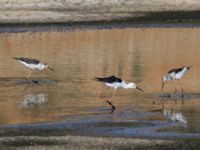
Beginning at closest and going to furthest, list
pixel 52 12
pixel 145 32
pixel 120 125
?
pixel 120 125
pixel 145 32
pixel 52 12

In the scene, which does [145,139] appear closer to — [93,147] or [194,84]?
[93,147]

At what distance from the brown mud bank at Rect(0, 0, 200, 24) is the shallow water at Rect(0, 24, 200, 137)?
2.09 metres

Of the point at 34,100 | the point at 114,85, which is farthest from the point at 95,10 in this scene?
the point at 34,100

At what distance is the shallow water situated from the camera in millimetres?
17062

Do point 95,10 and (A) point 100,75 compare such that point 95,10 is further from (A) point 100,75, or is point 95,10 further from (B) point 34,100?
(B) point 34,100

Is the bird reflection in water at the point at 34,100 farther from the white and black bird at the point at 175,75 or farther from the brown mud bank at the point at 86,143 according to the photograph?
the brown mud bank at the point at 86,143

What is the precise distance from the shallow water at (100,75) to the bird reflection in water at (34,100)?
2 centimetres

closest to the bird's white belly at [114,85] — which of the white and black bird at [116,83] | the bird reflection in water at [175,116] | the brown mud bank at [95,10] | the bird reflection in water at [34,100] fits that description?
the white and black bird at [116,83]

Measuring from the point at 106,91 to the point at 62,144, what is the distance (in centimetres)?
575

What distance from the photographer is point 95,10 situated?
36.7 metres

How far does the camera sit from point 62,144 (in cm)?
1478

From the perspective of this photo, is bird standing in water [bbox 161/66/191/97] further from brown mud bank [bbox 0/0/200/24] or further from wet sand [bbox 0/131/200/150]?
brown mud bank [bbox 0/0/200/24]

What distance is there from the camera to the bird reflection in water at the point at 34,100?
18.6 meters

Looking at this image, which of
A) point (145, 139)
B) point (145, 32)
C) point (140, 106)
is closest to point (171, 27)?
point (145, 32)
